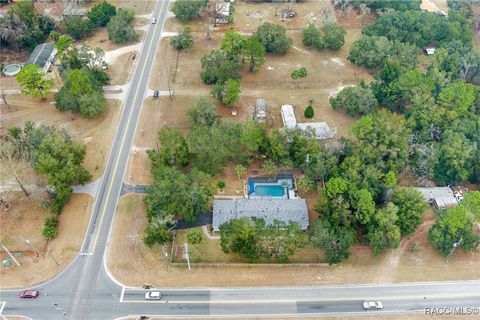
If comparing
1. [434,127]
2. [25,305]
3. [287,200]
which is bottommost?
[25,305]

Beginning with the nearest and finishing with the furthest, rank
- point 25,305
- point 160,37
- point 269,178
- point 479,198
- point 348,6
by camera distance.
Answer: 1. point 25,305
2. point 479,198
3. point 269,178
4. point 160,37
5. point 348,6

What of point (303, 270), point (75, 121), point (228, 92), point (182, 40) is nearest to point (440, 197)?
point (303, 270)

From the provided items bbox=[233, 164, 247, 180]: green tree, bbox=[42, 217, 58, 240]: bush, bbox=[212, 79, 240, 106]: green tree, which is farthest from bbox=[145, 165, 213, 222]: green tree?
bbox=[212, 79, 240, 106]: green tree

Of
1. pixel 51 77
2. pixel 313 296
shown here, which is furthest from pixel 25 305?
pixel 51 77

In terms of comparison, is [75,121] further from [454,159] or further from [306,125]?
[454,159]

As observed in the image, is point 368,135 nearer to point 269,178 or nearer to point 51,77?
point 269,178
